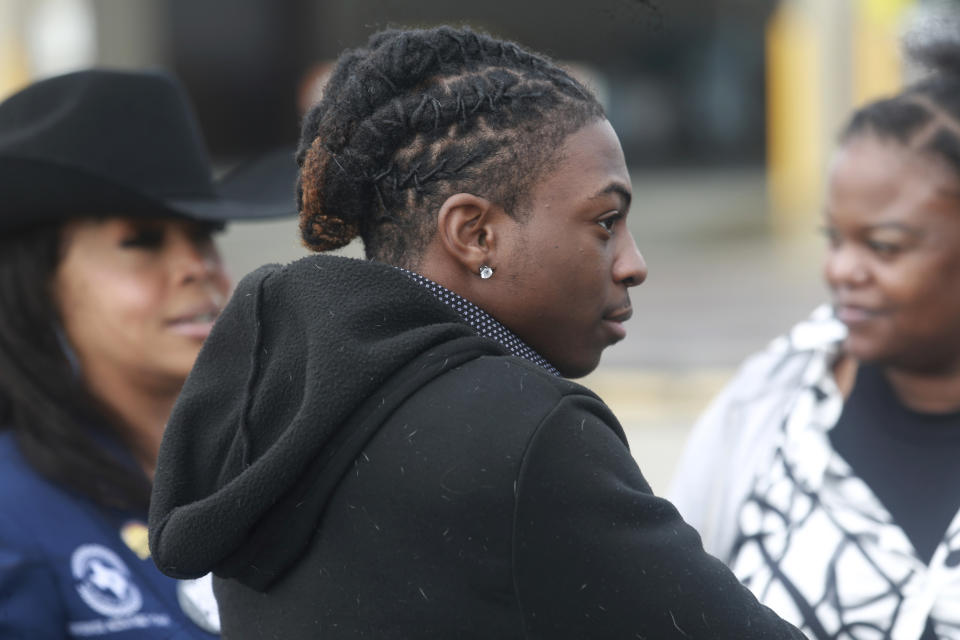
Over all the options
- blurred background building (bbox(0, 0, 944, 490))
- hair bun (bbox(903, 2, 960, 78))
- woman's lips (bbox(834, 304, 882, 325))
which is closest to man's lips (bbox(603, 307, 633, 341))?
woman's lips (bbox(834, 304, 882, 325))

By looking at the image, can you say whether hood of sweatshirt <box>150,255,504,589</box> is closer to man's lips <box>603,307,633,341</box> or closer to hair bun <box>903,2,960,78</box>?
man's lips <box>603,307,633,341</box>

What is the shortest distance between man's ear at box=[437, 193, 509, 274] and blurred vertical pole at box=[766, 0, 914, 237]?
1184cm

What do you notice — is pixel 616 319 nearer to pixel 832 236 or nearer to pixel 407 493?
pixel 407 493

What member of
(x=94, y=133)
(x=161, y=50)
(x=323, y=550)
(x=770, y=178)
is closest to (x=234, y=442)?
(x=323, y=550)

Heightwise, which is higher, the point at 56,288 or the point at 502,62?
the point at 502,62

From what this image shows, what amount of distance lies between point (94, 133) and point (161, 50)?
1510cm

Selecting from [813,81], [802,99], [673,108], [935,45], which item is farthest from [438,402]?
[673,108]

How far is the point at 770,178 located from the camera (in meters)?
17.9

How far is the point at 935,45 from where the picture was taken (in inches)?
96.0

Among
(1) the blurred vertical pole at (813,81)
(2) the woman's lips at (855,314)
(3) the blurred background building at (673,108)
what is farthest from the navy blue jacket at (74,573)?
(1) the blurred vertical pole at (813,81)

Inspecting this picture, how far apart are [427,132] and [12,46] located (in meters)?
13.4

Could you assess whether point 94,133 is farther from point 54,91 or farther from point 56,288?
point 56,288

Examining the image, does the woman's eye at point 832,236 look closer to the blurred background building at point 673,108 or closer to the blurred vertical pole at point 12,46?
the blurred background building at point 673,108

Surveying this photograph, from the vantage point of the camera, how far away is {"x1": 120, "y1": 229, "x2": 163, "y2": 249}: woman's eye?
7.59 feet
